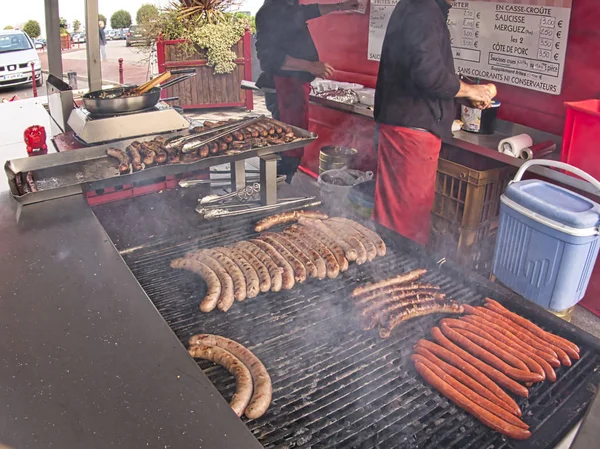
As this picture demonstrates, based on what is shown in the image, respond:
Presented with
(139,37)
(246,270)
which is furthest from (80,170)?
(139,37)

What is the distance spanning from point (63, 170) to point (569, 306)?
11.9 ft

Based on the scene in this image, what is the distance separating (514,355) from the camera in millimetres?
1978

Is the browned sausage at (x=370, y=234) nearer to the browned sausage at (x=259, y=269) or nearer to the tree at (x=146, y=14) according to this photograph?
the browned sausage at (x=259, y=269)

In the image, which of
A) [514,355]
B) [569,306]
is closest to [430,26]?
[569,306]

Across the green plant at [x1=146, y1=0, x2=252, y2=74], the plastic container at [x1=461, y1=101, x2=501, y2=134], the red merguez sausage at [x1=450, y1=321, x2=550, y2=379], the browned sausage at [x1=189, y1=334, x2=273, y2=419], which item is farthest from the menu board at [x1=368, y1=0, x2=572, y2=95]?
the green plant at [x1=146, y1=0, x2=252, y2=74]

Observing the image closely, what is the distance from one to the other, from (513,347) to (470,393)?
37 cm

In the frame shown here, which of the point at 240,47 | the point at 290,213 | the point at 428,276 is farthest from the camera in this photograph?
the point at 240,47

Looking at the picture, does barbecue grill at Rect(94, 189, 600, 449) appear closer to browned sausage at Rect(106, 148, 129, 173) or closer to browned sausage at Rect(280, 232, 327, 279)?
browned sausage at Rect(280, 232, 327, 279)

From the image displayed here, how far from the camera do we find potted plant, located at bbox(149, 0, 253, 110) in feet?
35.7

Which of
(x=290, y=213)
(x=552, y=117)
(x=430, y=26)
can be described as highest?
(x=430, y=26)

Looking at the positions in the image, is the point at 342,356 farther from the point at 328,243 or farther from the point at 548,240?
the point at 548,240

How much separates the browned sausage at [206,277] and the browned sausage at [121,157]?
64 cm

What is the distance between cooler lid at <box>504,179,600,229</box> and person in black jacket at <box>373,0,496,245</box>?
0.85 meters

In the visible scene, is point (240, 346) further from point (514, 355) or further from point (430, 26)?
point (430, 26)
